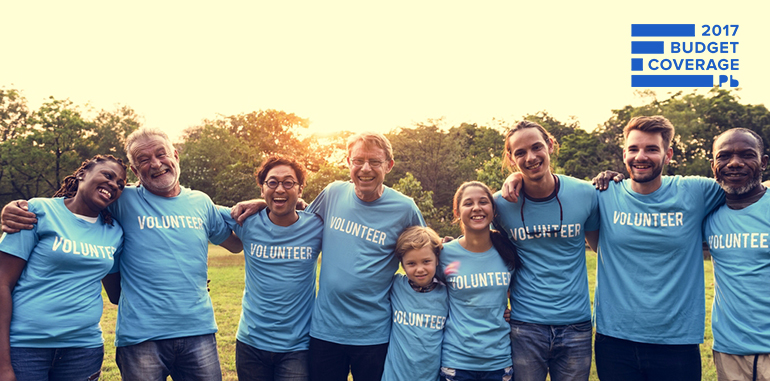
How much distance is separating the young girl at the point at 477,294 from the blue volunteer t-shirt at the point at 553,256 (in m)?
0.14

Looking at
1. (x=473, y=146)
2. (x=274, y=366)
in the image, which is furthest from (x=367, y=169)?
(x=473, y=146)

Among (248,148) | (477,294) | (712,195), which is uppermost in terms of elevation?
(248,148)

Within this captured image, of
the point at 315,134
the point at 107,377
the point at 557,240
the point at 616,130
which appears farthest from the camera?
the point at 315,134

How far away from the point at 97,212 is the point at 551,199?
3689 mm

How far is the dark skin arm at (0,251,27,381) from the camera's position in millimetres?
3381

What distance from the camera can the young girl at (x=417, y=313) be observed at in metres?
4.00

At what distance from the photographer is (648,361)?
156 inches

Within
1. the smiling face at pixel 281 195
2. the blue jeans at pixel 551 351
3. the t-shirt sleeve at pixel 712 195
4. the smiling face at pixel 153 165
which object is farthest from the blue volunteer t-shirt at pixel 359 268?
the t-shirt sleeve at pixel 712 195

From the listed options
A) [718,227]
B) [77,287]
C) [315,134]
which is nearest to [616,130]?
[315,134]

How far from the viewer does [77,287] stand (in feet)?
11.9

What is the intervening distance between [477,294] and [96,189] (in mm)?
3091

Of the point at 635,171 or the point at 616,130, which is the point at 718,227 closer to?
the point at 635,171

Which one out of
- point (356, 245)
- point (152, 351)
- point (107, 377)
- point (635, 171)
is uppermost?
point (635, 171)

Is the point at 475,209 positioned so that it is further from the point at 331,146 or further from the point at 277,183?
the point at 331,146
